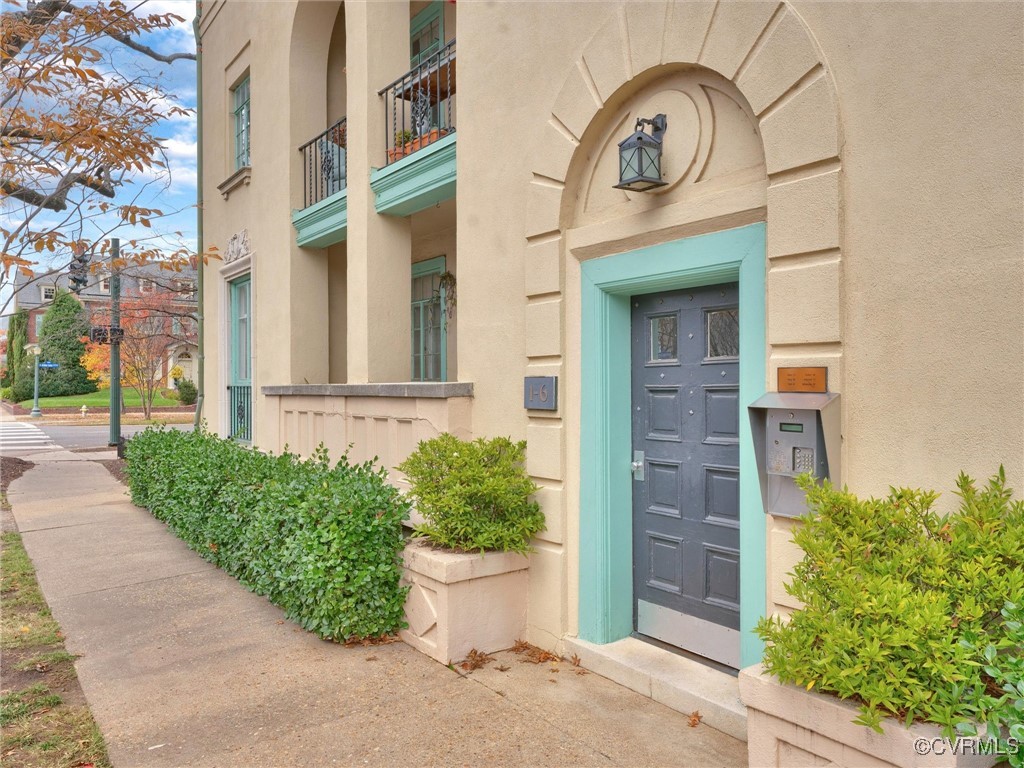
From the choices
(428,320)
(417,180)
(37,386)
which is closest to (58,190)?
(417,180)

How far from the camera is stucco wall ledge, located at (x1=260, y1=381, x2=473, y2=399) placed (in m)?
5.61

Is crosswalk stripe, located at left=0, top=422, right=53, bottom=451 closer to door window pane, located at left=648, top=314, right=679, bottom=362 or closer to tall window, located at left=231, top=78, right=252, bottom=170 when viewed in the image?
tall window, located at left=231, top=78, right=252, bottom=170

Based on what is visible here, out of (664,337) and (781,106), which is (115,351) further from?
(781,106)

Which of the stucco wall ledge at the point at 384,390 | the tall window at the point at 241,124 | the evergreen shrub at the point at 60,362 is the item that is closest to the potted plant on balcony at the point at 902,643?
the stucco wall ledge at the point at 384,390

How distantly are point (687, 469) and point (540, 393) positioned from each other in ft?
3.58

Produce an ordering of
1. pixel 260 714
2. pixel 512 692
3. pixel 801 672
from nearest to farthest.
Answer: pixel 801 672 < pixel 260 714 < pixel 512 692

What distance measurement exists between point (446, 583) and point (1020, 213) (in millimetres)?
3514

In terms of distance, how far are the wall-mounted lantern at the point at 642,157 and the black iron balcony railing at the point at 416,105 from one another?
3.13m

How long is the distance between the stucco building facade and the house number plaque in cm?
7

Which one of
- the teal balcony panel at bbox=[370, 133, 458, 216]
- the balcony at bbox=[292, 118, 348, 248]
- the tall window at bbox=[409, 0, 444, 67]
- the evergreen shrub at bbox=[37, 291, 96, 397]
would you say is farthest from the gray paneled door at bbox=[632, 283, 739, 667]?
the evergreen shrub at bbox=[37, 291, 96, 397]

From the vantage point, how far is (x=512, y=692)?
4293 mm

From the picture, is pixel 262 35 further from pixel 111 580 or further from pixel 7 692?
pixel 7 692

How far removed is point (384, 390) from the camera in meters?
6.46

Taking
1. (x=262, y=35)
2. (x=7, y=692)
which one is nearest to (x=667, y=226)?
(x=7, y=692)
